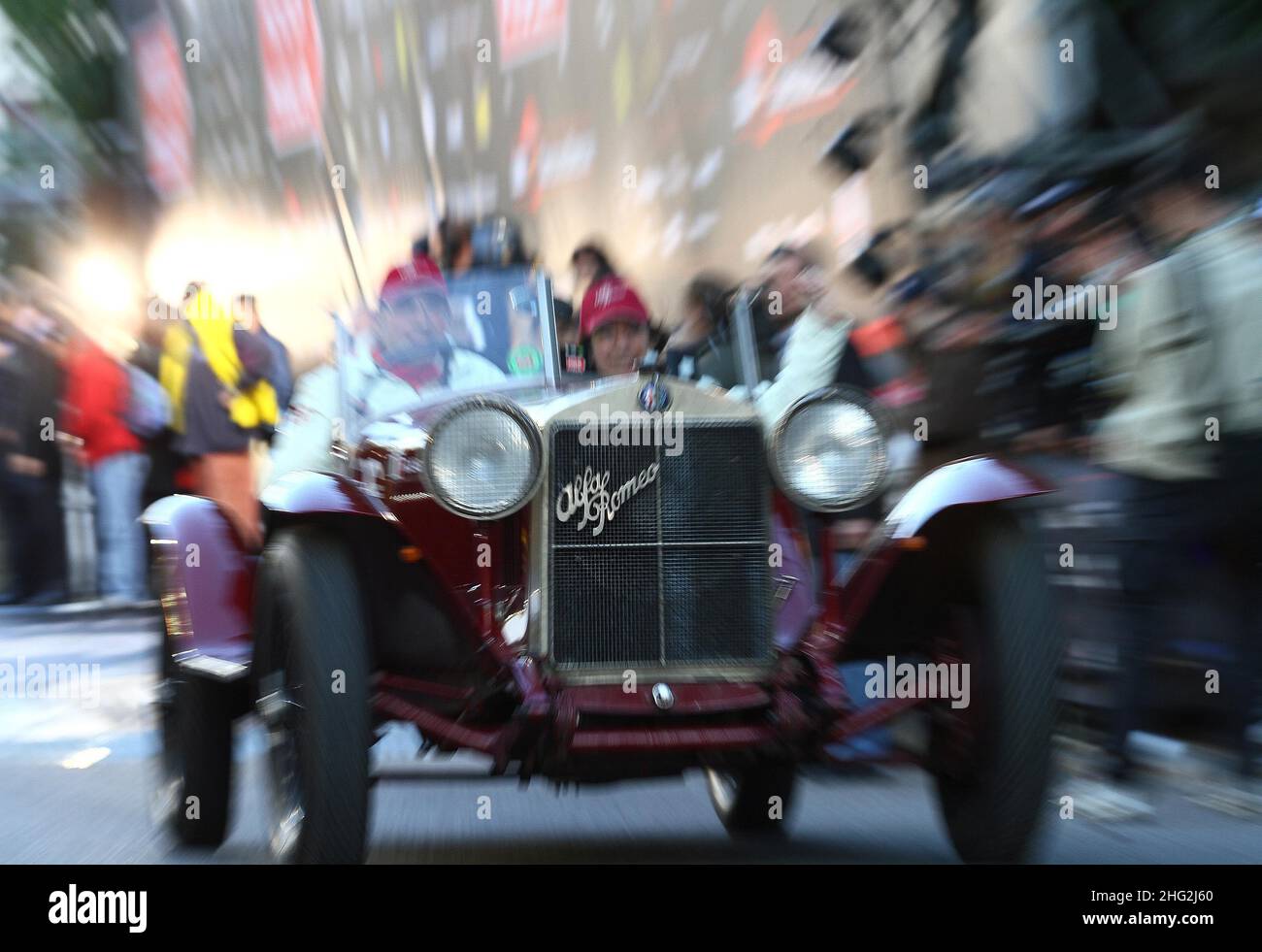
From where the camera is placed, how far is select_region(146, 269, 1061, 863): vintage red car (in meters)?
4.16

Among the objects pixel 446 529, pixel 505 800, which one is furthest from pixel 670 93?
pixel 446 529

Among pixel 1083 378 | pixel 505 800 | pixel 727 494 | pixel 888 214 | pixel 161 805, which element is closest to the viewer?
pixel 727 494

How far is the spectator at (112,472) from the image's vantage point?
12.6m

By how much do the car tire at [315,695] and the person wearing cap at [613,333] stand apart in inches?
53.0

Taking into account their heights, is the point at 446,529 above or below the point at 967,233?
below

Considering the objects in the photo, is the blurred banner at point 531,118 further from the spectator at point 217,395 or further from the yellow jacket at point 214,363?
the spectator at point 217,395

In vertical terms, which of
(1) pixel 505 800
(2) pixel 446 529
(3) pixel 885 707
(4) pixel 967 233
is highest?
(4) pixel 967 233

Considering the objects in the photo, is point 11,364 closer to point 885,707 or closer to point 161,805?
point 161,805

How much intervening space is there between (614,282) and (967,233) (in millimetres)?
2437

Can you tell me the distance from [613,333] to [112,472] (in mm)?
8452

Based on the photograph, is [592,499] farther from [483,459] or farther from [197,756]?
[197,756]

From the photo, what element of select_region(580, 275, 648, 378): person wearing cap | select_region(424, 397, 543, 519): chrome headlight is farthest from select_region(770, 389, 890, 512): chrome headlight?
select_region(580, 275, 648, 378): person wearing cap

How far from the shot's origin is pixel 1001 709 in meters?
4.17
